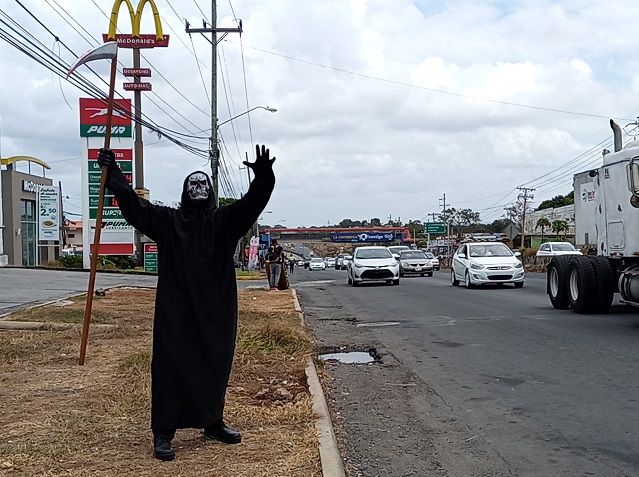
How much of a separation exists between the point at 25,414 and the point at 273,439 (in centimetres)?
216

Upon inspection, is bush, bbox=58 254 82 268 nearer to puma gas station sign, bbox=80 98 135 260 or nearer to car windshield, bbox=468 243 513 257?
puma gas station sign, bbox=80 98 135 260

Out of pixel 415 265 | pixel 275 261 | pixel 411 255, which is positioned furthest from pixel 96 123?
pixel 411 255

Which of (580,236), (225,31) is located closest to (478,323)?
(580,236)

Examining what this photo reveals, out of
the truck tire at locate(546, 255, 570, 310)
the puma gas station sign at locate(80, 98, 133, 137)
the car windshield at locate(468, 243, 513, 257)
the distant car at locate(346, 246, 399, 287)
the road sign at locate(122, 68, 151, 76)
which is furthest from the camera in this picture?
the road sign at locate(122, 68, 151, 76)

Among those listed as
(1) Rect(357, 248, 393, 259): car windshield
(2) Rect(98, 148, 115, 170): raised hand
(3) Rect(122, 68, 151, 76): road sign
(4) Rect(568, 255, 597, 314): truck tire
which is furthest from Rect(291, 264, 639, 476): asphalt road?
(3) Rect(122, 68, 151, 76): road sign

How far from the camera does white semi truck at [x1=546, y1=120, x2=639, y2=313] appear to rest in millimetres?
13117

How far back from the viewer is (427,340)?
11844mm

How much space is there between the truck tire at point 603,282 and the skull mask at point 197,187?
1094cm

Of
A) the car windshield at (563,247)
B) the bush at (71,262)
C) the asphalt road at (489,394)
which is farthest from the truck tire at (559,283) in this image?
the bush at (71,262)

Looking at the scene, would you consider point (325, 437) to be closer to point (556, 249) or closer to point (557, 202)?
point (556, 249)

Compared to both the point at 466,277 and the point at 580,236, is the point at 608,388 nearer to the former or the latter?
the point at 580,236

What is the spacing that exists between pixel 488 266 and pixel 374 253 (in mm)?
5846

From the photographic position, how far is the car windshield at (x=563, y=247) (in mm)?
38900

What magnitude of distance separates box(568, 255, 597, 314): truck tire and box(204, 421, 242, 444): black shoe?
34.7ft
